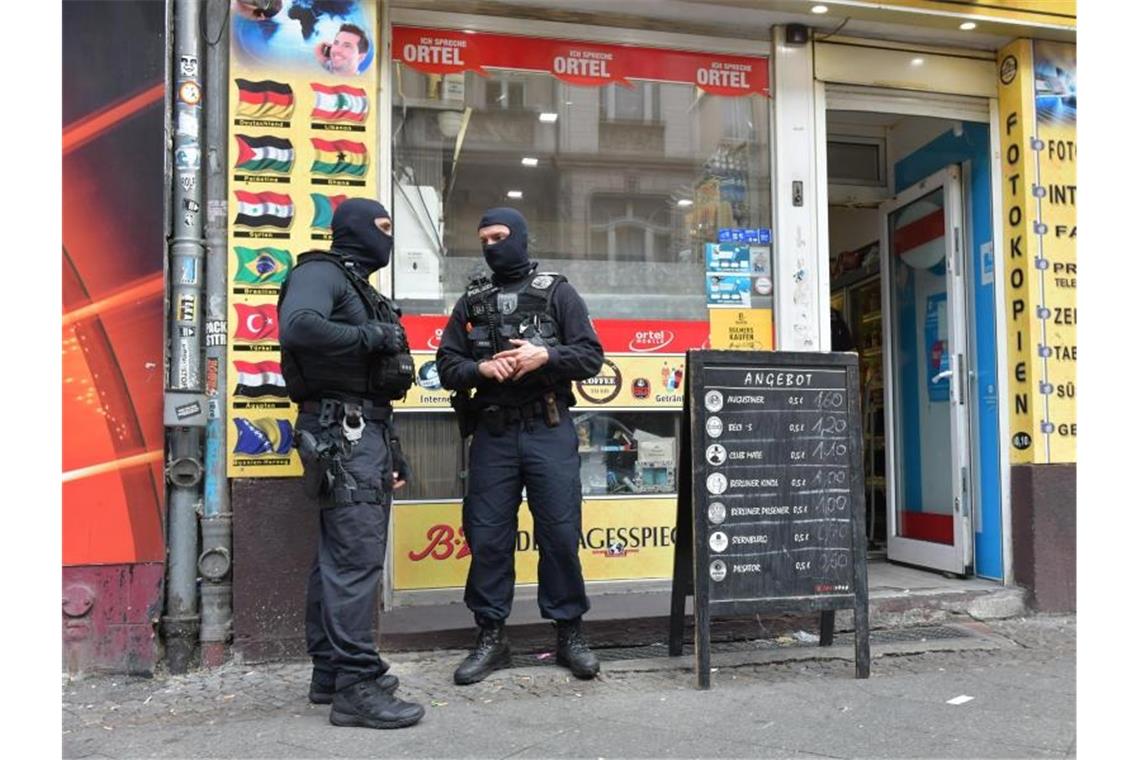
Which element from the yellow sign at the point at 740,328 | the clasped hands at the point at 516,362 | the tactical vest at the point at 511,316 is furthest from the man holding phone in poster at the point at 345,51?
the yellow sign at the point at 740,328

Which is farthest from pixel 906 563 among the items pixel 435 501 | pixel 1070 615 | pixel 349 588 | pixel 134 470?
pixel 134 470

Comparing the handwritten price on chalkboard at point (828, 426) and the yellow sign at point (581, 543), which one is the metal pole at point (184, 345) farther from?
the handwritten price on chalkboard at point (828, 426)

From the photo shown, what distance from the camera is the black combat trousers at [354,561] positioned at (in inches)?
142

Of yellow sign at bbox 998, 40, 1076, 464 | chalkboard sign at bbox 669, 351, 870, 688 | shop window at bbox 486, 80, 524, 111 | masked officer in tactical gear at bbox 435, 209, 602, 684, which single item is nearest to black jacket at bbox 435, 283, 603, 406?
masked officer in tactical gear at bbox 435, 209, 602, 684

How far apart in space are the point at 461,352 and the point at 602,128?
203 centimetres

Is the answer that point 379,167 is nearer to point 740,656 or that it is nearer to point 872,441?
point 740,656

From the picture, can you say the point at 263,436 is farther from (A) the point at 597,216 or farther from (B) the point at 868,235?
(B) the point at 868,235

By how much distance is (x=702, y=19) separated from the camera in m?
5.50

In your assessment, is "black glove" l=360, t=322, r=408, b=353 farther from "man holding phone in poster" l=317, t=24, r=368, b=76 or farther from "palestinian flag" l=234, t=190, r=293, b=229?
"man holding phone in poster" l=317, t=24, r=368, b=76

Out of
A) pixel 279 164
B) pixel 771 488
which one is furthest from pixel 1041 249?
pixel 279 164

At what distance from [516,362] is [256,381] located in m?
1.39

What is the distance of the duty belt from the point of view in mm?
3705

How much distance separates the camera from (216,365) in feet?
14.6

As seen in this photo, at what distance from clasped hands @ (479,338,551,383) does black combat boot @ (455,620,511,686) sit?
117 centimetres
